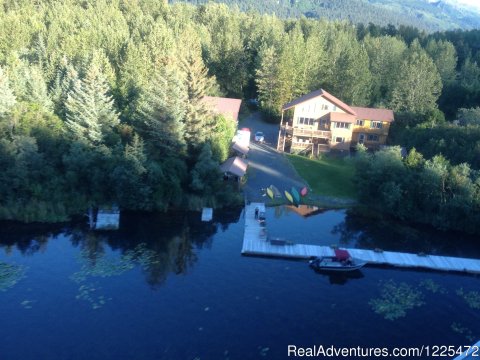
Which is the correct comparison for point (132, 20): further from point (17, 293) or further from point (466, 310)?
point (466, 310)

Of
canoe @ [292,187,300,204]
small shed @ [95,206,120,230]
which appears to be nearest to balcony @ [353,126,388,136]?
canoe @ [292,187,300,204]

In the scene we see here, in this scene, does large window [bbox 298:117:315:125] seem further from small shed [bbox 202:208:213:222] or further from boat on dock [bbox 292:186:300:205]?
small shed [bbox 202:208:213:222]

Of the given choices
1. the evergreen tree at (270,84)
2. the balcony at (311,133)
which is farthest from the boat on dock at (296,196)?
the evergreen tree at (270,84)

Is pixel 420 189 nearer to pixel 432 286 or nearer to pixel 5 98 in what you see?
pixel 432 286

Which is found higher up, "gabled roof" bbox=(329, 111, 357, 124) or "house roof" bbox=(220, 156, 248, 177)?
"gabled roof" bbox=(329, 111, 357, 124)

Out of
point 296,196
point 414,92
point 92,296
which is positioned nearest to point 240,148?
point 296,196

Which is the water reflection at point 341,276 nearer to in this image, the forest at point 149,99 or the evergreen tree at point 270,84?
the forest at point 149,99
